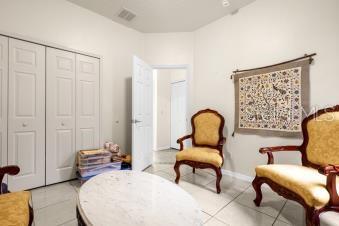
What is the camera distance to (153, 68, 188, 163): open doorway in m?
4.82

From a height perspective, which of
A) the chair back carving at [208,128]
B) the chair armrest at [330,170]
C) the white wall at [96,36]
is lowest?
the chair armrest at [330,170]

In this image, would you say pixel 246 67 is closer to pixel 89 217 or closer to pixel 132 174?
pixel 132 174

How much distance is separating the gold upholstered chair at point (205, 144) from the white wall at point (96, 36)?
1.32m

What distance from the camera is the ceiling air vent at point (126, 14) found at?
281 cm

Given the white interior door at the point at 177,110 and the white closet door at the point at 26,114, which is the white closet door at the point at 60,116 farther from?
the white interior door at the point at 177,110

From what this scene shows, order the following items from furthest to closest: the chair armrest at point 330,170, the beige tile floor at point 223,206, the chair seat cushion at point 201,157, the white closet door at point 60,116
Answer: the white closet door at point 60,116 → the chair seat cushion at point 201,157 → the beige tile floor at point 223,206 → the chair armrest at point 330,170

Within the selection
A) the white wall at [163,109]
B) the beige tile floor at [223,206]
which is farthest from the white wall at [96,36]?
the white wall at [163,109]

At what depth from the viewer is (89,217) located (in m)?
0.95

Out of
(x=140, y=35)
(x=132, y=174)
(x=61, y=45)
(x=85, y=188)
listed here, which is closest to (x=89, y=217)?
(x=85, y=188)

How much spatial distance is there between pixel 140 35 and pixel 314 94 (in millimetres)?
3092

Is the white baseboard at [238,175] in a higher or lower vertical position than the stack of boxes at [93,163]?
lower

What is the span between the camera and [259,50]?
2.50 meters

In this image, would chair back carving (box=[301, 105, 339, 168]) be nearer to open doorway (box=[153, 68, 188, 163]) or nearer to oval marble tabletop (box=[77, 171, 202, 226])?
oval marble tabletop (box=[77, 171, 202, 226])

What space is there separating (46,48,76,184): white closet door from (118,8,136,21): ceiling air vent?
3.46 feet
